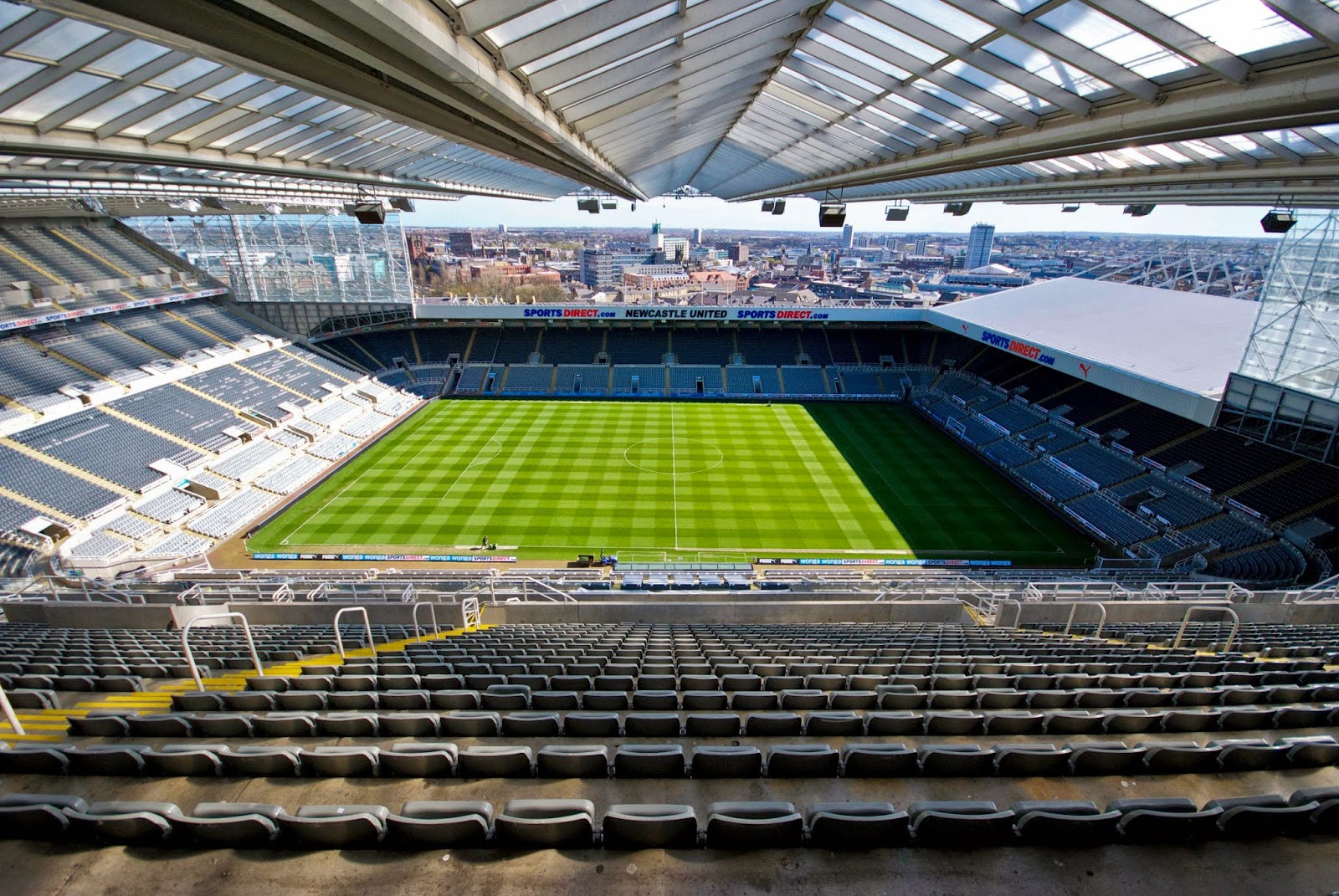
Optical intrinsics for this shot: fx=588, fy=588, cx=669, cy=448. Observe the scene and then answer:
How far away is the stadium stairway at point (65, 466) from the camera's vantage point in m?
22.5

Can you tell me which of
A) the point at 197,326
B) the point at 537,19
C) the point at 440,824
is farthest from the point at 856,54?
the point at 197,326

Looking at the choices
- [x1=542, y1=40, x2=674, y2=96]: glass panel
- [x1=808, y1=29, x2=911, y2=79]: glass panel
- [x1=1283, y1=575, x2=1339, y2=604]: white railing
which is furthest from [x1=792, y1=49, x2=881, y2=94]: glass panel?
[x1=1283, y1=575, x2=1339, y2=604]: white railing

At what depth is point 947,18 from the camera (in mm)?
6289

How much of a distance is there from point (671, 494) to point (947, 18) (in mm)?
22429

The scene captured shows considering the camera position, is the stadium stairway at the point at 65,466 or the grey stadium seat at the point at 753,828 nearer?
the grey stadium seat at the point at 753,828

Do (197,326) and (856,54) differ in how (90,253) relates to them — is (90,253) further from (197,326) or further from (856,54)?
(856,54)

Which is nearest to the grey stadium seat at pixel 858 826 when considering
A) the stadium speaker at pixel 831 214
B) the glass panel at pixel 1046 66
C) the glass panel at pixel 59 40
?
the glass panel at pixel 1046 66

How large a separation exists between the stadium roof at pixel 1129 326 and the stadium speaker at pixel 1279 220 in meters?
8.64

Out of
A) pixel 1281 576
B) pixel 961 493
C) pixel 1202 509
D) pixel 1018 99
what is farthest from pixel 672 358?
pixel 1018 99

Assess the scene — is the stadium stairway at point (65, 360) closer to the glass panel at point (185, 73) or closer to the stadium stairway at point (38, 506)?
the stadium stairway at point (38, 506)

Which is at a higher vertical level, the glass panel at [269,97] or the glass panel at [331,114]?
the glass panel at [331,114]

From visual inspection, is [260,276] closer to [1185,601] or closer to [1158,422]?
[1185,601]

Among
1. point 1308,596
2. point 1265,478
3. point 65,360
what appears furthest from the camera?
point 65,360

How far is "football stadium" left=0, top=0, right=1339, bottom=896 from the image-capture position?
352cm
